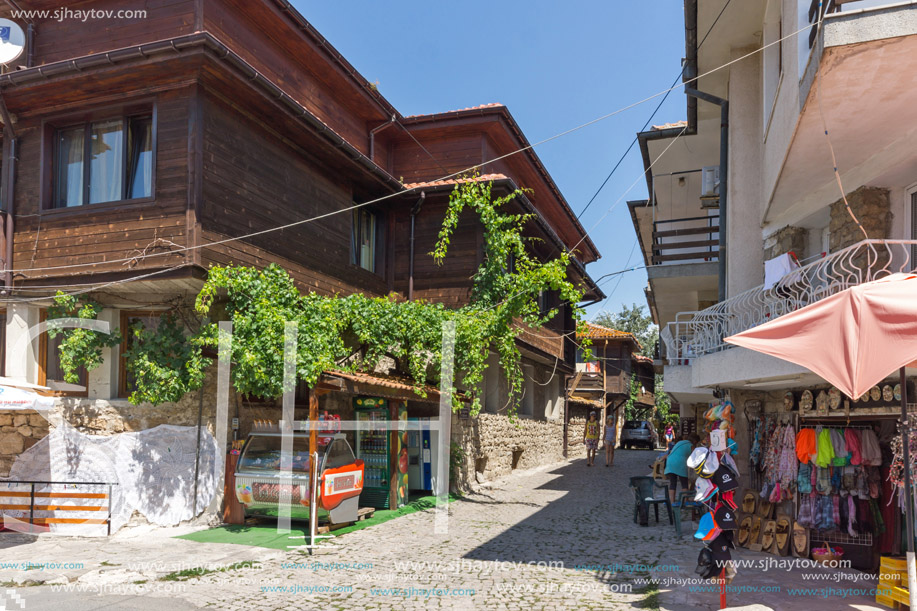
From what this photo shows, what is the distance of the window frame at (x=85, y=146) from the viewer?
10.6 m

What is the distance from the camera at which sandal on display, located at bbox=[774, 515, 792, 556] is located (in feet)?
28.5

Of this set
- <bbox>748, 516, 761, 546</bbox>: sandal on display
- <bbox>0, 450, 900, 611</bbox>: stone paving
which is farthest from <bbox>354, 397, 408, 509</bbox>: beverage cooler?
<bbox>748, 516, 761, 546</bbox>: sandal on display

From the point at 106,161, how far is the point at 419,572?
27.5 ft

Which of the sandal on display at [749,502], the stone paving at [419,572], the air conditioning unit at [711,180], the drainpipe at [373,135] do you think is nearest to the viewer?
the stone paving at [419,572]

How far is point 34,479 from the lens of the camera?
10852mm

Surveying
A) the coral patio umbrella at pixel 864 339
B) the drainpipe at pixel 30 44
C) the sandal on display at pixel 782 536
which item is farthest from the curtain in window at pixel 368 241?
the coral patio umbrella at pixel 864 339

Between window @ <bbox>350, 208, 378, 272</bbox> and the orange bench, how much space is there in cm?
706

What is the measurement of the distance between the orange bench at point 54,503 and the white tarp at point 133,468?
7 centimetres

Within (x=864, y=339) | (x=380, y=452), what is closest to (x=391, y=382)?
(x=380, y=452)

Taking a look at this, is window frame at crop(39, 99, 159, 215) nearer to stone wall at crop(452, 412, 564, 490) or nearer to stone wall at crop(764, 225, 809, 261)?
stone wall at crop(452, 412, 564, 490)

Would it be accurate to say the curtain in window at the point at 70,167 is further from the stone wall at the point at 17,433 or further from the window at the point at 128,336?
the stone wall at the point at 17,433

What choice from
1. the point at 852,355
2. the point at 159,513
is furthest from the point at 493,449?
the point at 852,355

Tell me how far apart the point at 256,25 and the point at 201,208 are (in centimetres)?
463

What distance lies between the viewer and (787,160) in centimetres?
789
